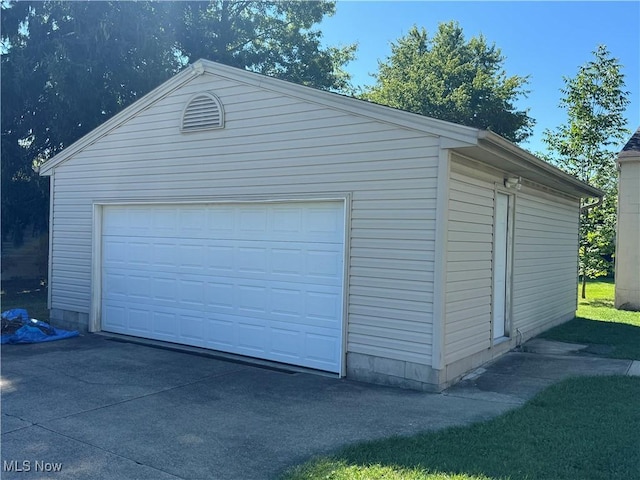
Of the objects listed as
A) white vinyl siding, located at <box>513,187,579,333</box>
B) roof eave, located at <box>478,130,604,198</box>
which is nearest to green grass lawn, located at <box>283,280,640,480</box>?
roof eave, located at <box>478,130,604,198</box>

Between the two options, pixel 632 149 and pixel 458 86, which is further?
pixel 458 86

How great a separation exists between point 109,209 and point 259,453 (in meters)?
6.69

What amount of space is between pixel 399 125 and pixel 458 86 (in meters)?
22.6

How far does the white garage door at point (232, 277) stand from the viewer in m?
7.30

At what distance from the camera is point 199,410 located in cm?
552

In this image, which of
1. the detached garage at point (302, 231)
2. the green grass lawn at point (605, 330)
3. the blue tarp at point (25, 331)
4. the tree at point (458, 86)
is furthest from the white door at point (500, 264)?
the tree at point (458, 86)

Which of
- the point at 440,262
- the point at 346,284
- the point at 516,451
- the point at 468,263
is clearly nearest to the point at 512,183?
the point at 468,263

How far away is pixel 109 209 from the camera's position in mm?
9789

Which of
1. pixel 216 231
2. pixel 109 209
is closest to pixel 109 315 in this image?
pixel 109 209

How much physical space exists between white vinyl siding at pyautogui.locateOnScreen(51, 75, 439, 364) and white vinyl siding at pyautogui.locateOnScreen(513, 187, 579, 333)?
10.3 ft

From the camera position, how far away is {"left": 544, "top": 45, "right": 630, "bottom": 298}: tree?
17.1 m

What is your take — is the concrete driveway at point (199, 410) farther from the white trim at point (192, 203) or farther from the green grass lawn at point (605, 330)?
the green grass lawn at point (605, 330)

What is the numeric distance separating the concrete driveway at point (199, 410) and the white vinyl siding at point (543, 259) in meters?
1.54

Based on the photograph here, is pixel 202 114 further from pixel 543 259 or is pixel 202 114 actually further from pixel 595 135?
pixel 595 135
